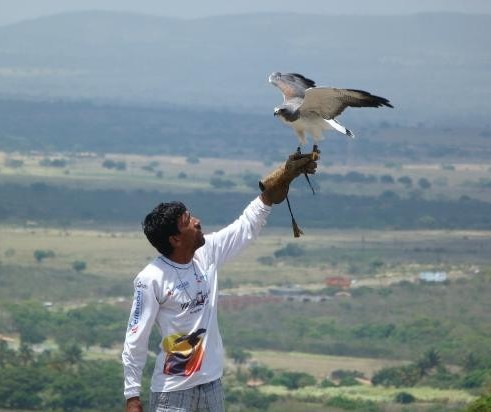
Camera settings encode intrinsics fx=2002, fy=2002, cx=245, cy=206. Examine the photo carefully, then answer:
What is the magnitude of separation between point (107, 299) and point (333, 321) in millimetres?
7817

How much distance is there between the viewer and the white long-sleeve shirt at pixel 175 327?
25.3ft

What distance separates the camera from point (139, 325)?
7750 mm

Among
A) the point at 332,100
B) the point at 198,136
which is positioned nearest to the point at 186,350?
the point at 332,100

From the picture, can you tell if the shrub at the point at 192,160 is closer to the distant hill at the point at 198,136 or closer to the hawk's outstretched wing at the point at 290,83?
the distant hill at the point at 198,136

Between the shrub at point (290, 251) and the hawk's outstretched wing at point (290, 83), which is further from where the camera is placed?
the shrub at point (290, 251)

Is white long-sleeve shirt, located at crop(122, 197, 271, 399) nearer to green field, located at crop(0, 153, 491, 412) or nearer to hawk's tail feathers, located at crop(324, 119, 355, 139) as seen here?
hawk's tail feathers, located at crop(324, 119, 355, 139)

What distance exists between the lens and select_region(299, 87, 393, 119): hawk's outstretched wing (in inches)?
351

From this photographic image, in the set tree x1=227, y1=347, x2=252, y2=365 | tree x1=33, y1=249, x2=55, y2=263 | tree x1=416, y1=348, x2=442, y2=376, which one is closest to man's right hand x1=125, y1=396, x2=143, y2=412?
tree x1=416, y1=348, x2=442, y2=376

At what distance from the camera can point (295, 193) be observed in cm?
10562

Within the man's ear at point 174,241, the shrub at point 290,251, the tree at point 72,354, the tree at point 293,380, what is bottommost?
the tree at point 293,380

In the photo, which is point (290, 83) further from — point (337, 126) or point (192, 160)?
point (192, 160)

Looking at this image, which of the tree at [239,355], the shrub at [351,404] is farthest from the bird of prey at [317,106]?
the tree at [239,355]

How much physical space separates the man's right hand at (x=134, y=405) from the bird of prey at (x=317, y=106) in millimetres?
1472

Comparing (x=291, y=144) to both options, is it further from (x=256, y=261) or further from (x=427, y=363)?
(x=427, y=363)
